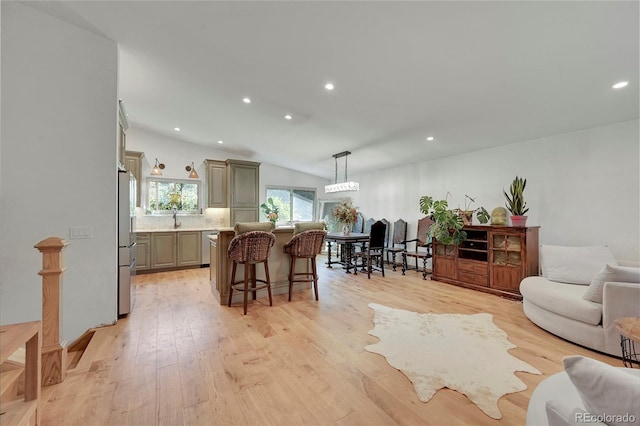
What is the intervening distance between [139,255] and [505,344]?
6.14 meters

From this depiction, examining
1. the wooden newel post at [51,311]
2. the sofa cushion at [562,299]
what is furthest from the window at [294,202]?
the sofa cushion at [562,299]

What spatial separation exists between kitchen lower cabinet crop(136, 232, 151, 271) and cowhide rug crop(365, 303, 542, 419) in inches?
188

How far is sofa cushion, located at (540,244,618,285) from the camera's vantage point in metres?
3.03

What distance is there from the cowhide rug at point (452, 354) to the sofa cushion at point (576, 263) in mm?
949

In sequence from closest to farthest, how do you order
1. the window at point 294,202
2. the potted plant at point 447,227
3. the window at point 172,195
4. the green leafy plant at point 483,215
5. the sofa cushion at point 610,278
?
the sofa cushion at point 610,278
the potted plant at point 447,227
the green leafy plant at point 483,215
the window at point 172,195
the window at point 294,202

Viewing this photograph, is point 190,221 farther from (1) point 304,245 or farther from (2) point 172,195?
(1) point 304,245

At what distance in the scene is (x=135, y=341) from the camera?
262 centimetres

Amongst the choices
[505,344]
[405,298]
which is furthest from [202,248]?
[505,344]

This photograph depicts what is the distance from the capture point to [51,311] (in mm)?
2006

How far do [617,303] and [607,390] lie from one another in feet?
7.40

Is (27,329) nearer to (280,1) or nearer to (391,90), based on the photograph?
(280,1)

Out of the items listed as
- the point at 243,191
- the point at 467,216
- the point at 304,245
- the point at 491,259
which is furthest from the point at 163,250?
the point at 491,259

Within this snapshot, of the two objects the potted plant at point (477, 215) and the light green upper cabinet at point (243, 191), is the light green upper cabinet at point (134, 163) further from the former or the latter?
the potted plant at point (477, 215)

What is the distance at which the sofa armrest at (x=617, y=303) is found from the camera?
220 centimetres
